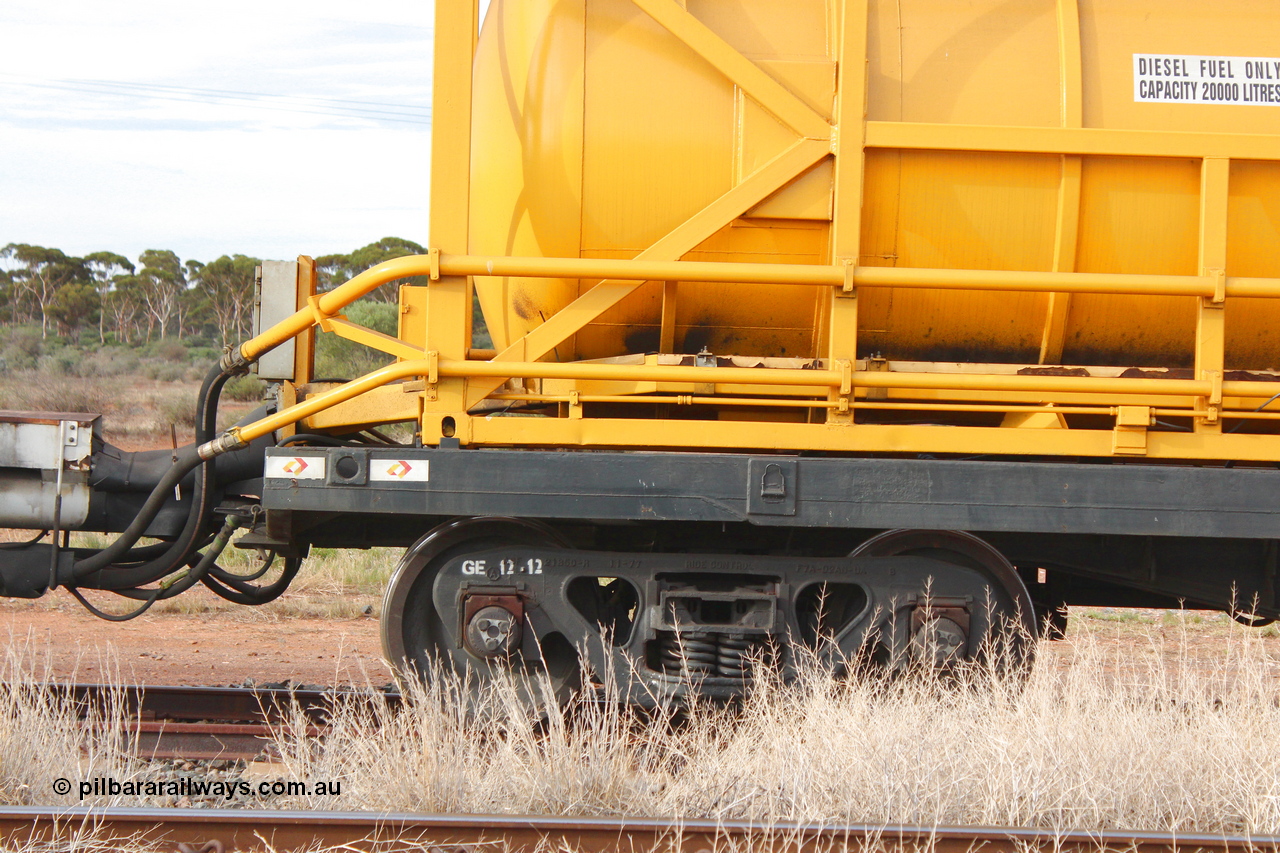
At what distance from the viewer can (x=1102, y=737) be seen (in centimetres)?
370

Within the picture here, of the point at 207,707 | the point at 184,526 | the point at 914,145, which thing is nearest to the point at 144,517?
the point at 184,526

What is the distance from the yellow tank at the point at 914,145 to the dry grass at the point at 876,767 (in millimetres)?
1575

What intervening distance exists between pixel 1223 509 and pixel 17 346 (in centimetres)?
2988

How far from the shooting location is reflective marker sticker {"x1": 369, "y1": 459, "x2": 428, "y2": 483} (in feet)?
12.8

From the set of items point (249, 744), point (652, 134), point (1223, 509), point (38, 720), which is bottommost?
point (249, 744)

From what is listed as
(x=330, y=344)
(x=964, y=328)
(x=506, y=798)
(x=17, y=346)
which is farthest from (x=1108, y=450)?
(x=17, y=346)

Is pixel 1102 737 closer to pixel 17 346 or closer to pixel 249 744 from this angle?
pixel 249 744

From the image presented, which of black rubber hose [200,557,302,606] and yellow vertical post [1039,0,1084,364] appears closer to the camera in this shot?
yellow vertical post [1039,0,1084,364]

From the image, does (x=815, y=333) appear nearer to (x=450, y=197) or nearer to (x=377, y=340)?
(x=450, y=197)

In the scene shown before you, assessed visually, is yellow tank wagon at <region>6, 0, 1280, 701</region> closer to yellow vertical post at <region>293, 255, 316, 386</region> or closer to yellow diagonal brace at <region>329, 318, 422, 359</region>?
yellow diagonal brace at <region>329, 318, 422, 359</region>

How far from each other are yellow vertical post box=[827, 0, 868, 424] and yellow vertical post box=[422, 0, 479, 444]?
4.76 ft

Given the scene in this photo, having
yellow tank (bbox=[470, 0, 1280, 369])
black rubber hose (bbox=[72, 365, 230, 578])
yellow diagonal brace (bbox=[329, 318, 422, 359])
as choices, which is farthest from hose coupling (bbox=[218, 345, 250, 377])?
yellow tank (bbox=[470, 0, 1280, 369])

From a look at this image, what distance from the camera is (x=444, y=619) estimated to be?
13.9ft

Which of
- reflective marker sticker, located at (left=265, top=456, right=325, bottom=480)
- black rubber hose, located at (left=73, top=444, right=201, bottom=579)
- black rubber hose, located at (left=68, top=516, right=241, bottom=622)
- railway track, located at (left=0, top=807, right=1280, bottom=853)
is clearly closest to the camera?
railway track, located at (left=0, top=807, right=1280, bottom=853)
